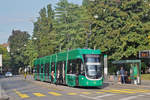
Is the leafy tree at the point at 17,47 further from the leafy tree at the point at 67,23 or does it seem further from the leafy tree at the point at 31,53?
the leafy tree at the point at 67,23

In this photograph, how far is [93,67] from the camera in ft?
89.4

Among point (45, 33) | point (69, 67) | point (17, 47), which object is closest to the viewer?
point (69, 67)

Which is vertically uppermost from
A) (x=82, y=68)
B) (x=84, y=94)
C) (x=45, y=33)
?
(x=45, y=33)

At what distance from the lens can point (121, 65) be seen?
3656cm

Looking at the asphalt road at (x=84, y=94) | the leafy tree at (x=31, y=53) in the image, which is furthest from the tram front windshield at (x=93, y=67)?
the leafy tree at (x=31, y=53)

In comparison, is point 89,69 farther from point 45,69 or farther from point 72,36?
point 72,36

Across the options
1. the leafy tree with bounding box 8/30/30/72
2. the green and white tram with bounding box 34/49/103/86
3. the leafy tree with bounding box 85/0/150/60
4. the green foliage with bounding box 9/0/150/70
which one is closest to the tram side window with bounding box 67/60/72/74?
the green and white tram with bounding box 34/49/103/86

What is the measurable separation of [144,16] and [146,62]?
8.02 m

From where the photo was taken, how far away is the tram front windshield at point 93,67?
2689 centimetres

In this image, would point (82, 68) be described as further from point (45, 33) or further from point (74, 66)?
point (45, 33)

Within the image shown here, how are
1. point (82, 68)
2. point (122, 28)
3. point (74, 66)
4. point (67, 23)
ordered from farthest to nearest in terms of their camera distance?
point (67, 23)
point (122, 28)
point (74, 66)
point (82, 68)

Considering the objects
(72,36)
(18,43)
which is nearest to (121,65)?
(72,36)

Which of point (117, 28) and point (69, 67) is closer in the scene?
point (69, 67)

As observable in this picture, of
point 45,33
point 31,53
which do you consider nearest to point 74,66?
point 45,33
